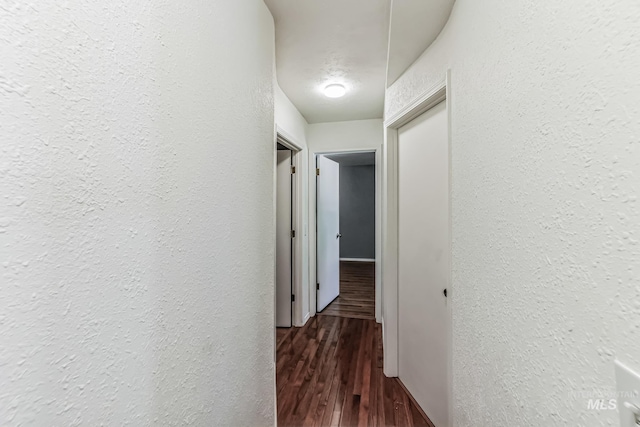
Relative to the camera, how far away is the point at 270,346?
1.33m

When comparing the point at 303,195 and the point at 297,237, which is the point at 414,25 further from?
the point at 297,237

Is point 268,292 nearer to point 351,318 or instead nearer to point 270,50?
point 270,50

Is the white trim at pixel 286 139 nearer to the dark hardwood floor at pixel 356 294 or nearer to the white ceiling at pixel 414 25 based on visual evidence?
the white ceiling at pixel 414 25

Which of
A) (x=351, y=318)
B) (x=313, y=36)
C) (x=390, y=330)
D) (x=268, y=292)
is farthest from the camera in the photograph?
(x=351, y=318)

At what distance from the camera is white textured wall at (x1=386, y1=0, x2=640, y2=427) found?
1.43 feet

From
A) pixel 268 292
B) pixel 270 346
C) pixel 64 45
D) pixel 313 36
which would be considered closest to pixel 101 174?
pixel 64 45

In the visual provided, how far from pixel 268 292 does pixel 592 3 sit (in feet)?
4.49

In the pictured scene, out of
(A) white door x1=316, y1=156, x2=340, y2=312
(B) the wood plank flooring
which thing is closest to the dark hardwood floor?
(A) white door x1=316, y1=156, x2=340, y2=312

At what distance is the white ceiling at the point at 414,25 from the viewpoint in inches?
46.8

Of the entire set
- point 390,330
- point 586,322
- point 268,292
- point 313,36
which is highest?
point 313,36

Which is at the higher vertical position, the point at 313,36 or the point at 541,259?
the point at 313,36

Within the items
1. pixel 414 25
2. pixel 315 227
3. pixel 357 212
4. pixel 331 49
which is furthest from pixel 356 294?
pixel 414 25

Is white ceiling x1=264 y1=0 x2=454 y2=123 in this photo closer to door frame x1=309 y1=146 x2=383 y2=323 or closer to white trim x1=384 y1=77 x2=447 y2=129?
white trim x1=384 y1=77 x2=447 y2=129

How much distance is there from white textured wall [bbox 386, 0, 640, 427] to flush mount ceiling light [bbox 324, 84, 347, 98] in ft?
4.27
